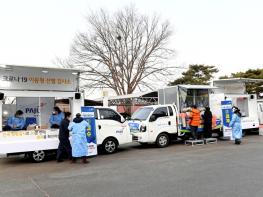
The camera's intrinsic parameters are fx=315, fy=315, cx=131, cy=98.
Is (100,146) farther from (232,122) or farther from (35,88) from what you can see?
(232,122)

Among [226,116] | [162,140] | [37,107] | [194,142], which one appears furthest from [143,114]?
[37,107]

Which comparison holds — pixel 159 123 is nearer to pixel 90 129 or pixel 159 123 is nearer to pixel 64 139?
pixel 90 129

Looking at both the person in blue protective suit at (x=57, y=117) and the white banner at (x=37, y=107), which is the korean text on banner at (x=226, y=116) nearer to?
the person in blue protective suit at (x=57, y=117)

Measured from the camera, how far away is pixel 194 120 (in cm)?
1423

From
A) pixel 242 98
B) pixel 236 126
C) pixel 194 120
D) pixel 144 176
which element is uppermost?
pixel 242 98

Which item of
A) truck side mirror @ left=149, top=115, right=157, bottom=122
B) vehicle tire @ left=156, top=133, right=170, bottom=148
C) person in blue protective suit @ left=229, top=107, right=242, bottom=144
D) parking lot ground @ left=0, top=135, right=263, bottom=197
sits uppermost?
truck side mirror @ left=149, top=115, right=157, bottom=122

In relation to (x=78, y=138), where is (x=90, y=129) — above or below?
above

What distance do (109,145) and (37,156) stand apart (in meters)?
2.84

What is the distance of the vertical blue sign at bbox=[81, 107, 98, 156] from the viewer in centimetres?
1144

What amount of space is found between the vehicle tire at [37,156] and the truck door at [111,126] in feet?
7.50

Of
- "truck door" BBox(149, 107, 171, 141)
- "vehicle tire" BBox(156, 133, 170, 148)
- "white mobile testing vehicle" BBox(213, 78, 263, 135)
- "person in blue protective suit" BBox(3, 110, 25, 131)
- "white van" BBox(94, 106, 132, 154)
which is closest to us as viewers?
"person in blue protective suit" BBox(3, 110, 25, 131)

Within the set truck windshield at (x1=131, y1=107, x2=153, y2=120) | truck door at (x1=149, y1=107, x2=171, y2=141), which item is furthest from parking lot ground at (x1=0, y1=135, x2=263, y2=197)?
truck windshield at (x1=131, y1=107, x2=153, y2=120)

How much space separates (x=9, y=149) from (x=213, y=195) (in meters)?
7.04

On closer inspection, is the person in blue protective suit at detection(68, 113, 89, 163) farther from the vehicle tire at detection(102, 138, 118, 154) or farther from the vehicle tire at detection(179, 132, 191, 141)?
the vehicle tire at detection(179, 132, 191, 141)
